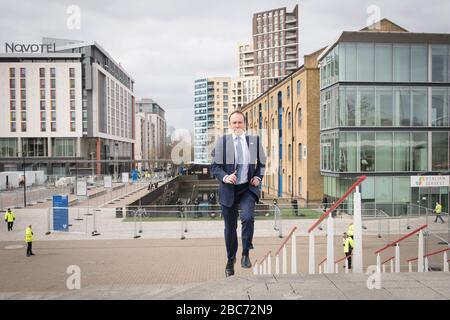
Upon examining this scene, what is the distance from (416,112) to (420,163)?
3958 millimetres

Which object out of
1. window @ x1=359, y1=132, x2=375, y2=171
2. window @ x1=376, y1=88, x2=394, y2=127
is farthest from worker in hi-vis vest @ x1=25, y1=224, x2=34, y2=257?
window @ x1=376, y1=88, x2=394, y2=127

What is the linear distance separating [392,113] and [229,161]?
1080 inches

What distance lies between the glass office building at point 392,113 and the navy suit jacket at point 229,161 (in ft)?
83.2

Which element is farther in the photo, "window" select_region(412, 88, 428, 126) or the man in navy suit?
"window" select_region(412, 88, 428, 126)

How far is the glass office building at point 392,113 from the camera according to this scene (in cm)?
2880

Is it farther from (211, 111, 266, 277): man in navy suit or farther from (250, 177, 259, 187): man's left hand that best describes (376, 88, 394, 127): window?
(250, 177, 259, 187): man's left hand

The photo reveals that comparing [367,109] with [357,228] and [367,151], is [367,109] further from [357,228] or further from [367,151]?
[357,228]

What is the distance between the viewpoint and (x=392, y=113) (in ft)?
95.8

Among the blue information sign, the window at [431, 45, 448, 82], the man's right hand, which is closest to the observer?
the man's right hand

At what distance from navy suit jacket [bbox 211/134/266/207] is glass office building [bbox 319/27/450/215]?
83.2ft

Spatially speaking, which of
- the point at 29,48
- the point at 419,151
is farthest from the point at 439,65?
the point at 29,48

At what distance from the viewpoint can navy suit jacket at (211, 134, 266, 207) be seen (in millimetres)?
5090

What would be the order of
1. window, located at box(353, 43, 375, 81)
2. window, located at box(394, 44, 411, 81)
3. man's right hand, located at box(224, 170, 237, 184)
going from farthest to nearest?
window, located at box(394, 44, 411, 81), window, located at box(353, 43, 375, 81), man's right hand, located at box(224, 170, 237, 184)
